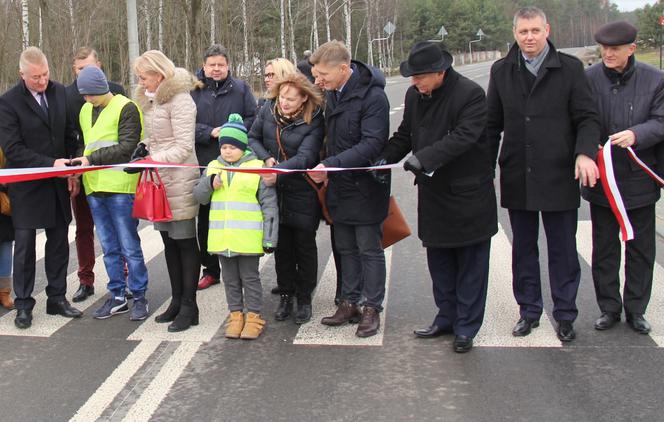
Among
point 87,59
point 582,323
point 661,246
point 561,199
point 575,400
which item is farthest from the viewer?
point 661,246

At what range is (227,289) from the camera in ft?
19.2

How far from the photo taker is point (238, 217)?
563 centimetres

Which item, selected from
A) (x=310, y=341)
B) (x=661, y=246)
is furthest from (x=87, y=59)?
(x=661, y=246)

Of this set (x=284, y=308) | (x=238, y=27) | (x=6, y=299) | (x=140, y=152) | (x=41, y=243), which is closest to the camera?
(x=140, y=152)

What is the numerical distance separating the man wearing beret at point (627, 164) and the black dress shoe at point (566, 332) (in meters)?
0.27

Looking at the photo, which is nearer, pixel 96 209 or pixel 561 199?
pixel 561 199

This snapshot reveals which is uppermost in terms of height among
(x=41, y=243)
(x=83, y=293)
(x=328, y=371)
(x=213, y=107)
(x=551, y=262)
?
(x=213, y=107)

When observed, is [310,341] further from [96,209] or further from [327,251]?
[327,251]

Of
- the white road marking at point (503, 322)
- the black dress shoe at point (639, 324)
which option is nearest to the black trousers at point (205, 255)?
the white road marking at point (503, 322)

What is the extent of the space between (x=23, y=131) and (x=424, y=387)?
3.43 meters

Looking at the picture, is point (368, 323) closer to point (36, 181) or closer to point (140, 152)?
point (140, 152)

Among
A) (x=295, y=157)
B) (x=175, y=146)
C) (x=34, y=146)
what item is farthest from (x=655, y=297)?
(x=34, y=146)

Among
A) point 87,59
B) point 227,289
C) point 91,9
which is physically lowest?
point 227,289

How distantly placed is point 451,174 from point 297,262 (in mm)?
1498
